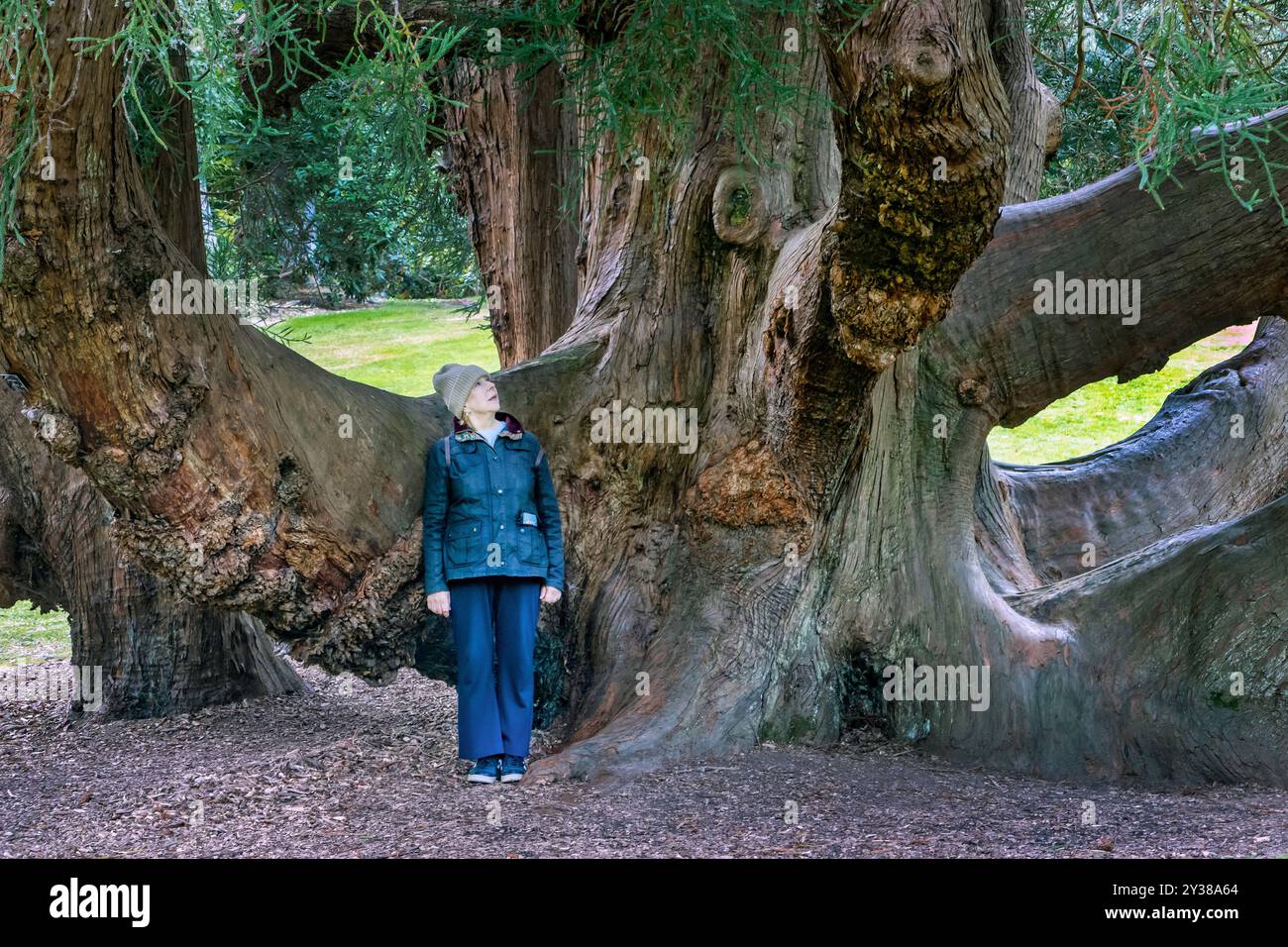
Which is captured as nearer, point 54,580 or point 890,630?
point 890,630

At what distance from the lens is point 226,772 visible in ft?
17.5

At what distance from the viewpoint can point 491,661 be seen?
5387 mm

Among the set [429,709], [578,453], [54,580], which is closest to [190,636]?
[54,580]

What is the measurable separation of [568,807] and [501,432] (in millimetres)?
1578

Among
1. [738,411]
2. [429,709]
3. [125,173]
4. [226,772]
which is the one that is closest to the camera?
[125,173]

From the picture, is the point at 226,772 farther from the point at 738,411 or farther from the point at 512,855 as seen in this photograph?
the point at 738,411

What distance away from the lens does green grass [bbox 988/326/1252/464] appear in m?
17.6

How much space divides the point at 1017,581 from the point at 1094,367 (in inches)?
57.8

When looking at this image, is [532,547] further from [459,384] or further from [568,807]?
[568,807]

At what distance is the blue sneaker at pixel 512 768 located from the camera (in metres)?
5.20

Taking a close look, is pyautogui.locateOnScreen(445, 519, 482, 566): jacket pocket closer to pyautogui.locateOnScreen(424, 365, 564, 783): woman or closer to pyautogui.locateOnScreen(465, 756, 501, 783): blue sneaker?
pyautogui.locateOnScreen(424, 365, 564, 783): woman

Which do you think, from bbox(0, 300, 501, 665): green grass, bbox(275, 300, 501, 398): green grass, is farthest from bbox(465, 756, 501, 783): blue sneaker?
bbox(275, 300, 501, 398): green grass

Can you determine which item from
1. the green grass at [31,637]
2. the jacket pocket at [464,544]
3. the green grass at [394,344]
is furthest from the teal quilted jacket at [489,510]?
the green grass at [394,344]

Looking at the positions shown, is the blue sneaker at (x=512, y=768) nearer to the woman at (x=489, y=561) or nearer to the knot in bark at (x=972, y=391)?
the woman at (x=489, y=561)
